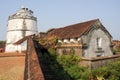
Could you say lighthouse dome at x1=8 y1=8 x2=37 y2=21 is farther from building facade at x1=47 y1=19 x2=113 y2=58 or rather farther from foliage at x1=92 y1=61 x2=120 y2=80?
foliage at x1=92 y1=61 x2=120 y2=80

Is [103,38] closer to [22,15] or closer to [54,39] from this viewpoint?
[54,39]

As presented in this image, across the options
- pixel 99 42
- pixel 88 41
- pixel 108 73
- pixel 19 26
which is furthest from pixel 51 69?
pixel 19 26

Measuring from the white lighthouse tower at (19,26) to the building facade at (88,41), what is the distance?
718 inches

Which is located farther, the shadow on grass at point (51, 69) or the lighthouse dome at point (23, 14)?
the lighthouse dome at point (23, 14)

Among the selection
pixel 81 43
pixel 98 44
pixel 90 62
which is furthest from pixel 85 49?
pixel 90 62

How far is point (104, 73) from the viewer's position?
16.5 m

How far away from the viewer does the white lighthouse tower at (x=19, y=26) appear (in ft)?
140

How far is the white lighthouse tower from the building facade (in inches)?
Answer: 718

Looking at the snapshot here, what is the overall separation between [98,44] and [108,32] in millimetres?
2561

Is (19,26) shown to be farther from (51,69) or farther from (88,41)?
(51,69)

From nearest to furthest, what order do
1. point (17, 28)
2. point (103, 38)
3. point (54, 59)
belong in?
point (54, 59) → point (103, 38) → point (17, 28)

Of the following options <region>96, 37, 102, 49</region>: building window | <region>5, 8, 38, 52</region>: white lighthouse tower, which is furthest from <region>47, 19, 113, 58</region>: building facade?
<region>5, 8, 38, 52</region>: white lighthouse tower

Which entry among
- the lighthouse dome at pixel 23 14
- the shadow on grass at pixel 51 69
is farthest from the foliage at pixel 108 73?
the lighthouse dome at pixel 23 14

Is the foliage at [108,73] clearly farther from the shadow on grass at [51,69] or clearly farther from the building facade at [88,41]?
the building facade at [88,41]
